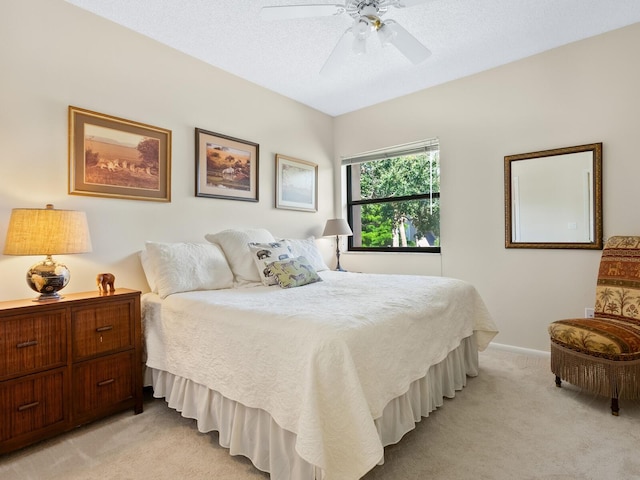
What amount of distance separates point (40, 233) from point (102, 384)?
2.95 feet

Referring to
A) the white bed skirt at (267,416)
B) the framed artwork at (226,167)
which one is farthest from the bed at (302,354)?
the framed artwork at (226,167)

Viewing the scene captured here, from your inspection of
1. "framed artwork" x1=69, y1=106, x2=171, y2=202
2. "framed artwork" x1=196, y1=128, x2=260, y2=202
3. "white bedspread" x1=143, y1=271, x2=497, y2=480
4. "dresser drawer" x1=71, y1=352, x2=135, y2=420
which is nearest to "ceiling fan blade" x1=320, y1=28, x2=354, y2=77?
"framed artwork" x1=196, y1=128, x2=260, y2=202

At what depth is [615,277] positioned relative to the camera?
2.39 meters

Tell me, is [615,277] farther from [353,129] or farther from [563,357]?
[353,129]

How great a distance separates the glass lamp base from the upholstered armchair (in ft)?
10.1

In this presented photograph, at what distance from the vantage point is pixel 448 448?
172 cm

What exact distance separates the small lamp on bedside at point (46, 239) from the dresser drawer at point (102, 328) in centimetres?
19

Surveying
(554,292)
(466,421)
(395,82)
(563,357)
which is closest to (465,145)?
(395,82)

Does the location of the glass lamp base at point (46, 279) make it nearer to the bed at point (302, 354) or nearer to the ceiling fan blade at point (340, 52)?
the bed at point (302, 354)

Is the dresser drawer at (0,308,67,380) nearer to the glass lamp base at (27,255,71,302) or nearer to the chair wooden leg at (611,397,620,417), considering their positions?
the glass lamp base at (27,255,71,302)

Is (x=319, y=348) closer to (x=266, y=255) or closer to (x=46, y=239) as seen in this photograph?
(x=266, y=255)

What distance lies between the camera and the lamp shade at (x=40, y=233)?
182 cm

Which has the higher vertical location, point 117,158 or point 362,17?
point 362,17

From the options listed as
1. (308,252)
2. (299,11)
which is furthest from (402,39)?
(308,252)
